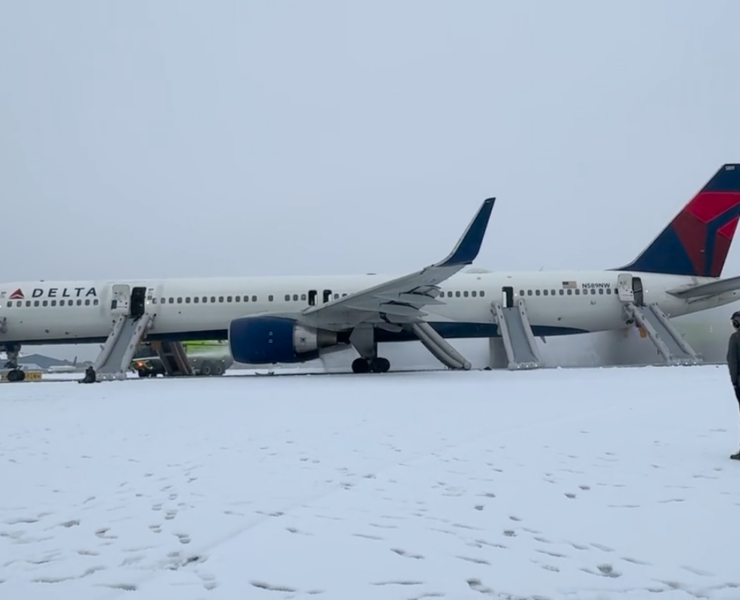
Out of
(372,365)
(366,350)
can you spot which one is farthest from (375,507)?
(372,365)

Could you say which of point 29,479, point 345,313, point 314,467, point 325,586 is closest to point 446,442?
point 314,467

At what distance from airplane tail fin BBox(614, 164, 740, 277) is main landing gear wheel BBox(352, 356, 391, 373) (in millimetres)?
8009

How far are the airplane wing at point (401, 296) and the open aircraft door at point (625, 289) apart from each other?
5267 mm

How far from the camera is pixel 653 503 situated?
3.05 metres

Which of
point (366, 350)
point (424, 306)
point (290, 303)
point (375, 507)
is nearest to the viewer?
point (375, 507)

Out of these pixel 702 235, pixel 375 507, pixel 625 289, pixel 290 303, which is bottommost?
pixel 375 507

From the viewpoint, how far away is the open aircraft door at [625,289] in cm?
1553

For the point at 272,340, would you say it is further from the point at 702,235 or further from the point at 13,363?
the point at 702,235

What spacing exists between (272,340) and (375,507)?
1014 cm

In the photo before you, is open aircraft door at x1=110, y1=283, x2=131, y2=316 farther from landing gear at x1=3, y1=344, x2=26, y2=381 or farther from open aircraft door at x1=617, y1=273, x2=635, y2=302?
open aircraft door at x1=617, y1=273, x2=635, y2=302

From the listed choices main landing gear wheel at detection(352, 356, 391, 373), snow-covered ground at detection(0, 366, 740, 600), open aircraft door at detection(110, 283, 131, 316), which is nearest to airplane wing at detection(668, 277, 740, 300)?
main landing gear wheel at detection(352, 356, 391, 373)

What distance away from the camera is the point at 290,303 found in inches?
597

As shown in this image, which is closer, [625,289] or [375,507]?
[375,507]

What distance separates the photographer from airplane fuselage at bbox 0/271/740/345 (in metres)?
15.3
